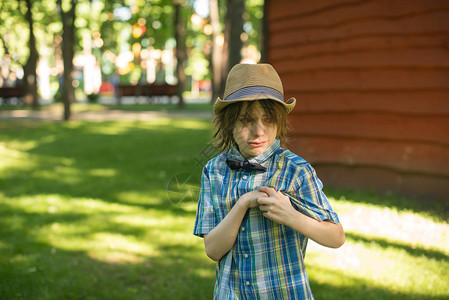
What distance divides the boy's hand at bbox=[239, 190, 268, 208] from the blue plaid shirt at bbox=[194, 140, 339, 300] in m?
0.09

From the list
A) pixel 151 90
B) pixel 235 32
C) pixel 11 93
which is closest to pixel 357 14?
pixel 235 32

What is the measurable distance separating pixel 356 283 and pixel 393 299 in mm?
337

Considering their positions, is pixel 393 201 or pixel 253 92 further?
pixel 393 201

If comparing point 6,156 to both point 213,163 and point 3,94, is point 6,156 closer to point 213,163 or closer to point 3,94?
point 213,163

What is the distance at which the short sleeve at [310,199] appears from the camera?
162 centimetres

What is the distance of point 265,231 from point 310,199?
0.21 metres

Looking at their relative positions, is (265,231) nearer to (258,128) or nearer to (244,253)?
(244,253)

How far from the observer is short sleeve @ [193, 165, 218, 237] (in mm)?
1738

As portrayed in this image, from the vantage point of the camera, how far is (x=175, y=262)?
4.29 metres

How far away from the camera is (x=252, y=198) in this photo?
61.4 inches

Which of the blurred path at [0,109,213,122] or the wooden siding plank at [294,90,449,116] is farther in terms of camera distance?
the blurred path at [0,109,213,122]

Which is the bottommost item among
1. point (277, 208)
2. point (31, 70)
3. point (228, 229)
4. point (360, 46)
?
point (228, 229)

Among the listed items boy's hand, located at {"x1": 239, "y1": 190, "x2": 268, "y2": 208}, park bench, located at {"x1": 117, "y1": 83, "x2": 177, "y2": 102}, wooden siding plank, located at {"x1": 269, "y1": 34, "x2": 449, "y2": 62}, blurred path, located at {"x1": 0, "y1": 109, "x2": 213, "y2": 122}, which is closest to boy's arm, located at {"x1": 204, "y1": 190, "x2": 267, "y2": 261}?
boy's hand, located at {"x1": 239, "y1": 190, "x2": 268, "y2": 208}

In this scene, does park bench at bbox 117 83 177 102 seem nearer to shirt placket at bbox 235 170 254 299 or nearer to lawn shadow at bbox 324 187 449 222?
lawn shadow at bbox 324 187 449 222
